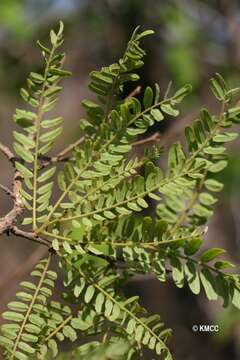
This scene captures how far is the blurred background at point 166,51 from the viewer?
8.51 feet

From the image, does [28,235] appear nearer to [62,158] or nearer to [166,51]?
[62,158]

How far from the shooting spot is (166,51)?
2807 mm

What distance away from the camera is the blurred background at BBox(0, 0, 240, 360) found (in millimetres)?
2594

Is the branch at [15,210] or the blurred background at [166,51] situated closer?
the branch at [15,210]

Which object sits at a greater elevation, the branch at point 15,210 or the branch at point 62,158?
the branch at point 62,158

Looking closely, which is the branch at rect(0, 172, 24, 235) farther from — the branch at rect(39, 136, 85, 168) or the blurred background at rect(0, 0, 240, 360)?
the blurred background at rect(0, 0, 240, 360)

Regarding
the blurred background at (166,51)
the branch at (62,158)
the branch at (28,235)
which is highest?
the blurred background at (166,51)

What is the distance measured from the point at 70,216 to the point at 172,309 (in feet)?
7.08

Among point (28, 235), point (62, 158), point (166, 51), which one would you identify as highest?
point (166, 51)

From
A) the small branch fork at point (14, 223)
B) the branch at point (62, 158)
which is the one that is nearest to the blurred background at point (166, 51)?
the branch at point (62, 158)

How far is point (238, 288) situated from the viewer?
26.8 inches

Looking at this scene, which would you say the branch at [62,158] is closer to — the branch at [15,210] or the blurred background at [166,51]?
the branch at [15,210]

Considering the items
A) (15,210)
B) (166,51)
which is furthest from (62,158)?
(166,51)

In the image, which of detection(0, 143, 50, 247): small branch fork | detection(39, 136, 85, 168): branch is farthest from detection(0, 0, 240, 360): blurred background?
detection(0, 143, 50, 247): small branch fork
